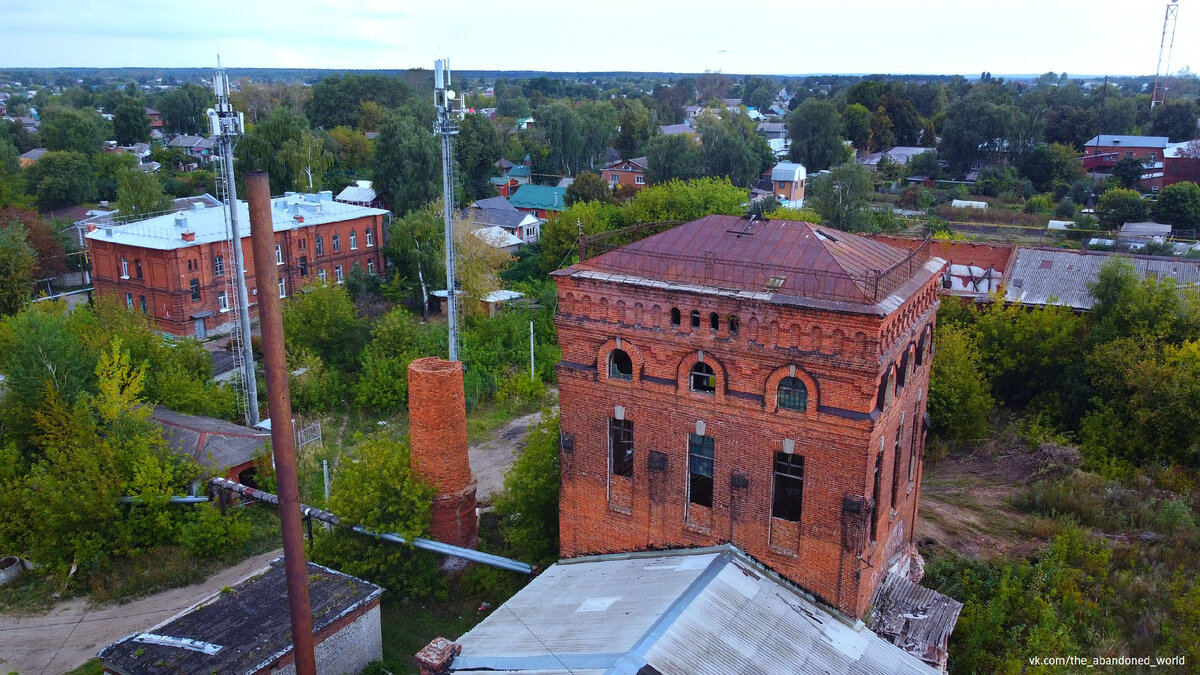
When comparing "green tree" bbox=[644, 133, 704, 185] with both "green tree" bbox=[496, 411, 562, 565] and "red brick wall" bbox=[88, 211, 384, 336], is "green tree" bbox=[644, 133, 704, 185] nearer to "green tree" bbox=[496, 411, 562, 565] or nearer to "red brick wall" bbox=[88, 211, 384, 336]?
"red brick wall" bbox=[88, 211, 384, 336]

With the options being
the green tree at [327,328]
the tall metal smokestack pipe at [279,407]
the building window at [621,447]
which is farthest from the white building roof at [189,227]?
the tall metal smokestack pipe at [279,407]

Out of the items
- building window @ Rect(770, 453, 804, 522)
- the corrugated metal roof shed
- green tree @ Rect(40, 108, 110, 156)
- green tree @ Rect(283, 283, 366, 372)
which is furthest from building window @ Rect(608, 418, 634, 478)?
green tree @ Rect(40, 108, 110, 156)

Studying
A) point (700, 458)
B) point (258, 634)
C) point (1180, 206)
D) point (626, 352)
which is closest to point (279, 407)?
point (626, 352)

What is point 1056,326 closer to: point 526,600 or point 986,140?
point 526,600

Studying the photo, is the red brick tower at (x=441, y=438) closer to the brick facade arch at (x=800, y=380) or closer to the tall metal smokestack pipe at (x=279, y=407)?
the brick facade arch at (x=800, y=380)

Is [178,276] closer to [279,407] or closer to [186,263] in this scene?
[186,263]

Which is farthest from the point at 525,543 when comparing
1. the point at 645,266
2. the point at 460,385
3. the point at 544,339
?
the point at 544,339
